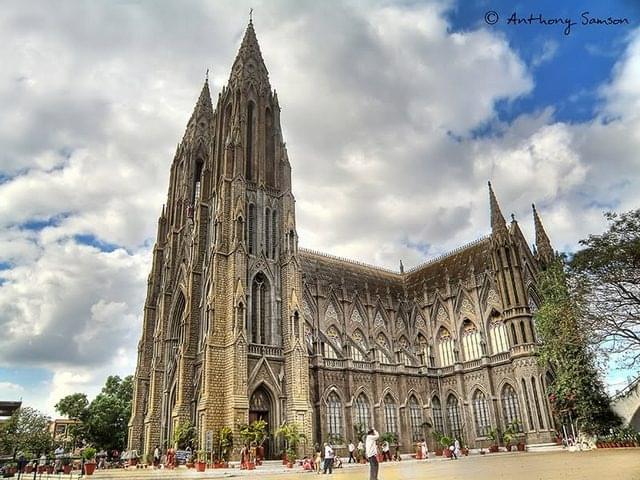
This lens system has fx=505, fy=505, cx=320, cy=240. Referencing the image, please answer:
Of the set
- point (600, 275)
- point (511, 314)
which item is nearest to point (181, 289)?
point (511, 314)

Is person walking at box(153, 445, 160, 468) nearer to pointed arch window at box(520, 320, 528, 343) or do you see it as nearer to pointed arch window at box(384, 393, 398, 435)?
pointed arch window at box(384, 393, 398, 435)

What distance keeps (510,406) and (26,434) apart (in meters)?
46.0

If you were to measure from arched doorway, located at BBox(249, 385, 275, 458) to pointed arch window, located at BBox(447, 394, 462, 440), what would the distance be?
62.9ft

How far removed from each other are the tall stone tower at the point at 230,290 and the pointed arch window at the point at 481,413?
17.4 metres

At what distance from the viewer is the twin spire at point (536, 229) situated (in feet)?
150

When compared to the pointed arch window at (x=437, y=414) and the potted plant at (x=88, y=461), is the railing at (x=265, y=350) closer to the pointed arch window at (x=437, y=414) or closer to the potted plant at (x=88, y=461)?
the potted plant at (x=88, y=461)

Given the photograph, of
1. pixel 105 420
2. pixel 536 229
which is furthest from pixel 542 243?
pixel 105 420

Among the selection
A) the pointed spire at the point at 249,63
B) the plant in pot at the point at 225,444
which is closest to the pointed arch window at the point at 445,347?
the plant in pot at the point at 225,444

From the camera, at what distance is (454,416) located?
148 ft

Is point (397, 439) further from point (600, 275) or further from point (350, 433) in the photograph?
point (600, 275)

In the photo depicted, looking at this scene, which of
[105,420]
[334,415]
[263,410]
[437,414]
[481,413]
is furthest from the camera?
[105,420]

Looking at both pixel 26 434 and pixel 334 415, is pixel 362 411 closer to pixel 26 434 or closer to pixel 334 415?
pixel 334 415

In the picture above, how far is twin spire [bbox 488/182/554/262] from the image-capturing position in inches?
1805

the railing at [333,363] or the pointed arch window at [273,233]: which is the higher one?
the pointed arch window at [273,233]
